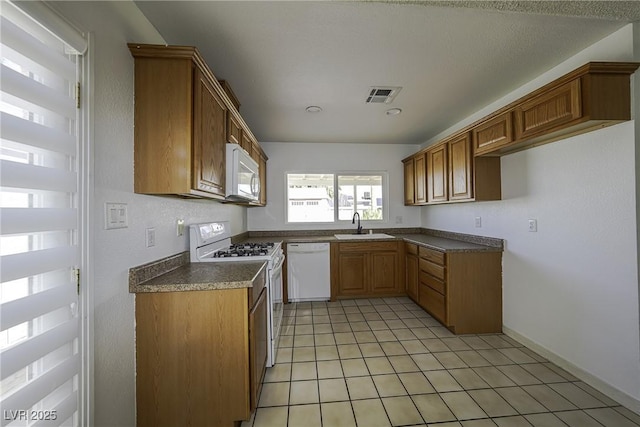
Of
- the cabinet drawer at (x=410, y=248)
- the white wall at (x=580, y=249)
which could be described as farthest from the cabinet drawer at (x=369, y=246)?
the white wall at (x=580, y=249)

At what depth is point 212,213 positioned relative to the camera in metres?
2.58

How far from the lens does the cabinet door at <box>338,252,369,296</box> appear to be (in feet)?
12.3

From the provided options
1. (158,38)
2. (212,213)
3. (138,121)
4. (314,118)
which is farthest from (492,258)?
(158,38)

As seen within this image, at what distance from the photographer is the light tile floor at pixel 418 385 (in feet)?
5.28

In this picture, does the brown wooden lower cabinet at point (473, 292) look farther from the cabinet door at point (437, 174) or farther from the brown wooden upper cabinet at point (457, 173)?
the cabinet door at point (437, 174)

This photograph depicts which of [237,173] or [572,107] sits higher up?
[572,107]

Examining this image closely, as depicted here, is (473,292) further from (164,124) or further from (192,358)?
(164,124)

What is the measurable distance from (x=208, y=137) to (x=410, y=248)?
2960mm

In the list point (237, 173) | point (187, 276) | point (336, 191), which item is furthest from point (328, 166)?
point (187, 276)

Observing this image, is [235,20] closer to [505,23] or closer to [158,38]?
[158,38]

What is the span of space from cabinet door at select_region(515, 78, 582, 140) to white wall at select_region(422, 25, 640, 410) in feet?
0.93

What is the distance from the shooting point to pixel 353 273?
148 inches

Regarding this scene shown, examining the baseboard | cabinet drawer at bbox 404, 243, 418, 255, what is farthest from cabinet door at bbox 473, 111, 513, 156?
the baseboard

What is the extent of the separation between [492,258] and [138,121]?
321 cm
